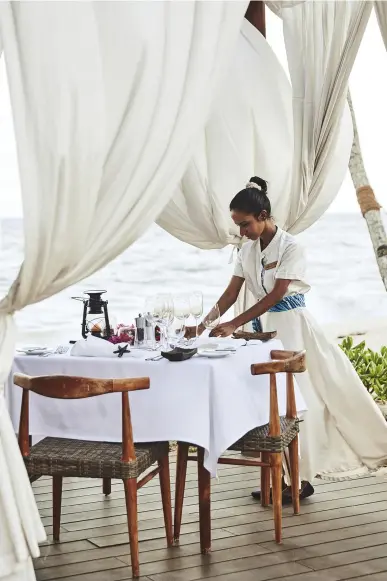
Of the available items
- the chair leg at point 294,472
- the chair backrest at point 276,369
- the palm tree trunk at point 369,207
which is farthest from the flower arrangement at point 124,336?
the palm tree trunk at point 369,207

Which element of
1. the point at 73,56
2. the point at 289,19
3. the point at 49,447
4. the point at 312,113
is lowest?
the point at 49,447

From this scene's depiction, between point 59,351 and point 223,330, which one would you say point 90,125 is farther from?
point 223,330

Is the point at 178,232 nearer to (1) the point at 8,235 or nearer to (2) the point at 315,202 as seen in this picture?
(2) the point at 315,202

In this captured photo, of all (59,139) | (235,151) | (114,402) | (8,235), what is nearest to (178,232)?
(235,151)

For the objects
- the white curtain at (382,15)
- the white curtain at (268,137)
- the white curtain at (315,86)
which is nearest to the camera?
the white curtain at (382,15)

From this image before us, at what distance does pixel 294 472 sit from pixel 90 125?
1.84m

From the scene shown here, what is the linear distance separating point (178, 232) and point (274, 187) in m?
0.60

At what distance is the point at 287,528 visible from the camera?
3.34 m

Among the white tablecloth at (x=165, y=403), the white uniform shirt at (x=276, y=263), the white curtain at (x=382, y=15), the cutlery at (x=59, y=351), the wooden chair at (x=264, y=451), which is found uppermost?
the white curtain at (x=382, y=15)

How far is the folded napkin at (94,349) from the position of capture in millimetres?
3108

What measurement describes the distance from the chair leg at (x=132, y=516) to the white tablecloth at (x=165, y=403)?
239 millimetres

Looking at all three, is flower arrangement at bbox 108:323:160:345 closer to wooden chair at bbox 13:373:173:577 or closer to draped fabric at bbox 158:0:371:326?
wooden chair at bbox 13:373:173:577

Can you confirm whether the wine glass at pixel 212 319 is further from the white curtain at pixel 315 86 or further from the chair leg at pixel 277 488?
the white curtain at pixel 315 86

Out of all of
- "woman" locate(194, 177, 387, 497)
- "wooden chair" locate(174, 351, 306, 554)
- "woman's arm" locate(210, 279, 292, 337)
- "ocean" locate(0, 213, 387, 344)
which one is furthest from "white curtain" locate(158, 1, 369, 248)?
"ocean" locate(0, 213, 387, 344)
